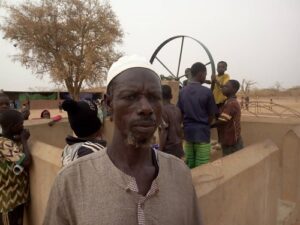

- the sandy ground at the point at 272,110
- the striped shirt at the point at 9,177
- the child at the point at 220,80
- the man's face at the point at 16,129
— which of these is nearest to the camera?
the striped shirt at the point at 9,177

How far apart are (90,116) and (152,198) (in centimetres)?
92

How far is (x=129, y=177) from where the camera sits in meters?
1.09

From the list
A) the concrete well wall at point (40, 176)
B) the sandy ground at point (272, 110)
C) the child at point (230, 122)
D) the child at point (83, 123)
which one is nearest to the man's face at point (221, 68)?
the child at point (230, 122)

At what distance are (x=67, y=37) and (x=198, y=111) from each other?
17707mm

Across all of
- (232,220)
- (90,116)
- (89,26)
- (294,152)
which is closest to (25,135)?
(90,116)

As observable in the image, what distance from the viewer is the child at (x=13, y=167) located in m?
2.63

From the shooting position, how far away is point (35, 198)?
2.86 metres

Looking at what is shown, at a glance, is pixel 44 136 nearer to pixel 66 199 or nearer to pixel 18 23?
pixel 66 199

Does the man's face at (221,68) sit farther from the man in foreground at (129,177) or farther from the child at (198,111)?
the man in foreground at (129,177)

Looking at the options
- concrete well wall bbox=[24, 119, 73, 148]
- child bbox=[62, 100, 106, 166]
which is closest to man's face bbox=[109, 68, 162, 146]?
child bbox=[62, 100, 106, 166]

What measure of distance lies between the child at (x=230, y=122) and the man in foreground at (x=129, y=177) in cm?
273

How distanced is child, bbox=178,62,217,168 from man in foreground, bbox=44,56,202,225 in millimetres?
2389

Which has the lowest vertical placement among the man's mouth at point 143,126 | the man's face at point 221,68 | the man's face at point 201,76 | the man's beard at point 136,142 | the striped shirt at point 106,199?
the striped shirt at point 106,199

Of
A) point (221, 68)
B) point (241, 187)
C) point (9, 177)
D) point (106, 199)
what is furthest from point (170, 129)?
point (106, 199)
